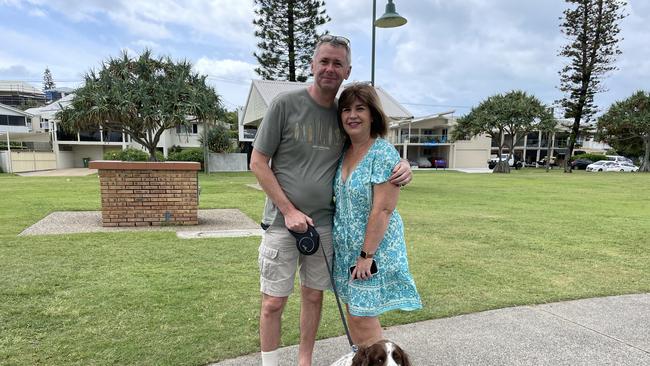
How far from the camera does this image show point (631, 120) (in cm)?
3897

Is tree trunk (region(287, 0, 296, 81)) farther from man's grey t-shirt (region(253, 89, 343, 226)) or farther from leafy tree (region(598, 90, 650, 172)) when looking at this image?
leafy tree (region(598, 90, 650, 172))

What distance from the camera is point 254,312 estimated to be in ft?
11.4

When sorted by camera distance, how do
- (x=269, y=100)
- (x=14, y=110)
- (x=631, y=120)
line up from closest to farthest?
(x=269, y=100) → (x=631, y=120) → (x=14, y=110)

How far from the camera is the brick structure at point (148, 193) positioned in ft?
22.7

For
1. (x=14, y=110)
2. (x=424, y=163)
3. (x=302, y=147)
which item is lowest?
(x=424, y=163)

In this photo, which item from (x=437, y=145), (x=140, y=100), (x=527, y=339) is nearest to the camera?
(x=527, y=339)

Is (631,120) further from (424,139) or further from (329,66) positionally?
(329,66)

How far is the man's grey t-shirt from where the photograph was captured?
86.2 inches

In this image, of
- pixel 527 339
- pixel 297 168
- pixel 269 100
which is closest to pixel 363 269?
pixel 297 168

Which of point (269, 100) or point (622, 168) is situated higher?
point (269, 100)

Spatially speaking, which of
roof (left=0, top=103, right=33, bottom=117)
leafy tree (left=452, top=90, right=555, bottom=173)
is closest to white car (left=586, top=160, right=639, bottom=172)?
leafy tree (left=452, top=90, right=555, bottom=173)

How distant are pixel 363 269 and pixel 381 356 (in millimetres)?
438

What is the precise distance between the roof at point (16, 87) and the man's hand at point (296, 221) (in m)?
84.3

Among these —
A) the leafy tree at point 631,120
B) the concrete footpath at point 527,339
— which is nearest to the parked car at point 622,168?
the leafy tree at point 631,120
